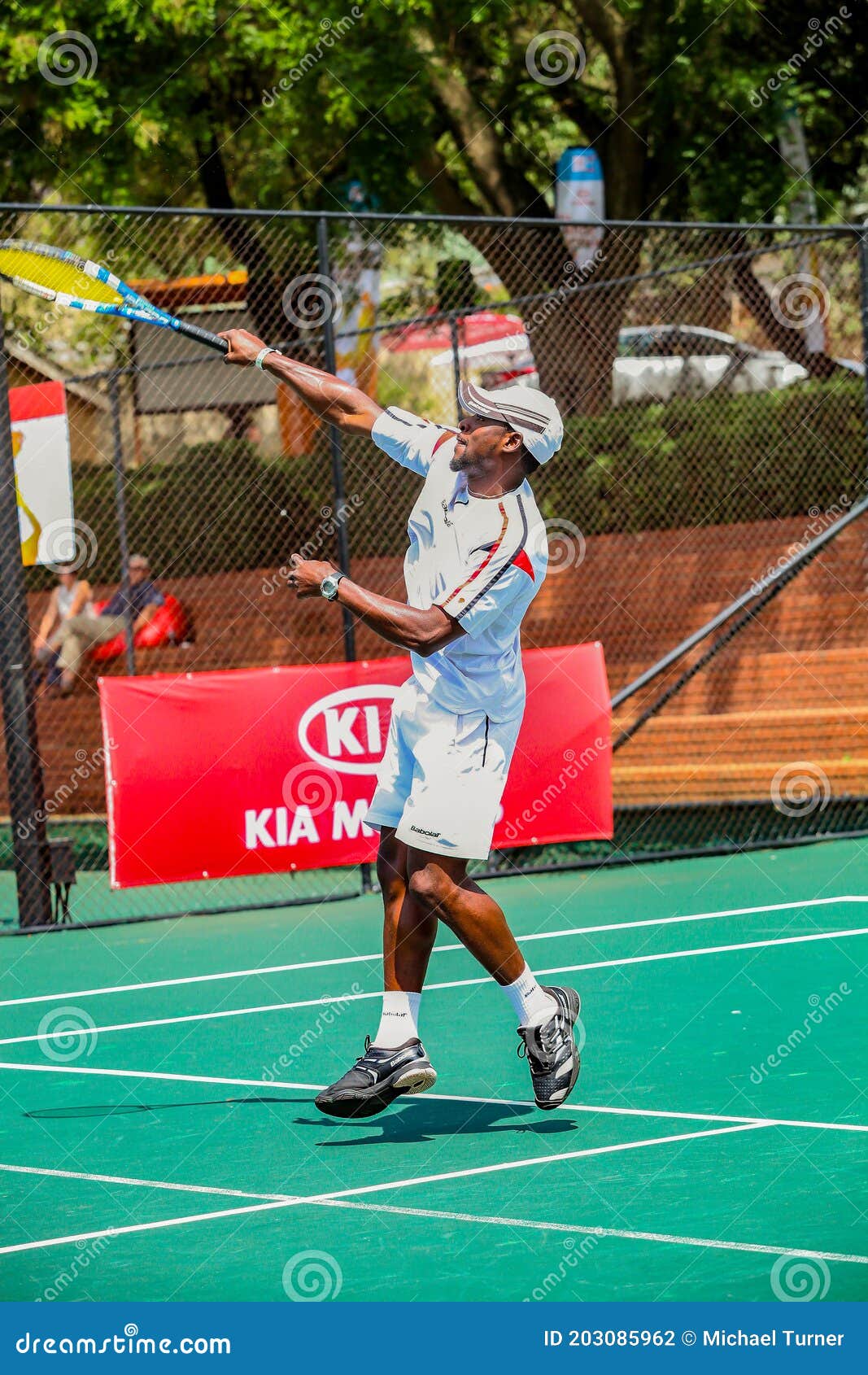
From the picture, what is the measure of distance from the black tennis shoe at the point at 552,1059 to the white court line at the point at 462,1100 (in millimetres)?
79

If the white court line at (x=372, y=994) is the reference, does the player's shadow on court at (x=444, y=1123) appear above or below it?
above

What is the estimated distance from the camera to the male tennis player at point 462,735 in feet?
18.7

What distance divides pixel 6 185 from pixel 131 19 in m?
3.43

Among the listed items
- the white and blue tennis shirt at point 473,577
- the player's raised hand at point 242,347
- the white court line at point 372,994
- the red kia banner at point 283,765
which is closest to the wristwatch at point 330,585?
the white and blue tennis shirt at point 473,577

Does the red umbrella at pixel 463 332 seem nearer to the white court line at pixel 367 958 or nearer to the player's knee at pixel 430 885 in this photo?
the white court line at pixel 367 958

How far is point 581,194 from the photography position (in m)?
18.1

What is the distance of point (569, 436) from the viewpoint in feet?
56.1

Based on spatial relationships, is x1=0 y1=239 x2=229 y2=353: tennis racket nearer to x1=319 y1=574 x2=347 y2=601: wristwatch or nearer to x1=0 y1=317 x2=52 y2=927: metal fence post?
x1=319 y1=574 x2=347 y2=601: wristwatch

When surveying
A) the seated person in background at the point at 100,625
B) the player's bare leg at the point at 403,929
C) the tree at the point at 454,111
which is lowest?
the seated person in background at the point at 100,625

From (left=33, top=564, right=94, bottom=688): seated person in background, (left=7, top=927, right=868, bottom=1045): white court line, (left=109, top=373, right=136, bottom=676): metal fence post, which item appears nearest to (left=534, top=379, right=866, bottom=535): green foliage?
(left=109, top=373, right=136, bottom=676): metal fence post

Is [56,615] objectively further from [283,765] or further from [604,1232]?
[604,1232]

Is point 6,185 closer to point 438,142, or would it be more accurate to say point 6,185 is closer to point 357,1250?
point 438,142

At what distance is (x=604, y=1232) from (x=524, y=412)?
2534 millimetres

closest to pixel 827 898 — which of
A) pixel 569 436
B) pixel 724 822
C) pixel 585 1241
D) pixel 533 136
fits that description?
pixel 724 822
